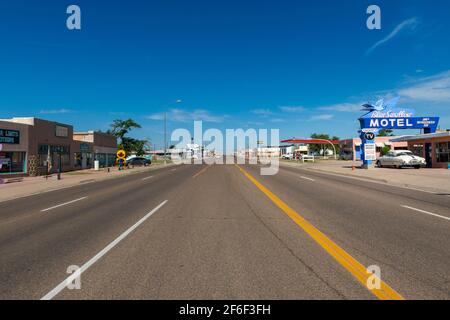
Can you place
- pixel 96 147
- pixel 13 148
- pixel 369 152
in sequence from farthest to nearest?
pixel 96 147 < pixel 369 152 < pixel 13 148

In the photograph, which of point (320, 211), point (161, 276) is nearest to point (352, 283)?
point (161, 276)

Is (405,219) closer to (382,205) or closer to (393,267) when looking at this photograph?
(382,205)

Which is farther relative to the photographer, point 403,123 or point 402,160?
point 403,123

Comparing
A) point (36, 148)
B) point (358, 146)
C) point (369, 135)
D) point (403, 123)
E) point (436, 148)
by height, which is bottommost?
point (36, 148)

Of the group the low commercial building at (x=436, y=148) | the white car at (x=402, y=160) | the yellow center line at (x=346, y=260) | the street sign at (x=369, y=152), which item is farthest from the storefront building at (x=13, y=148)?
the low commercial building at (x=436, y=148)

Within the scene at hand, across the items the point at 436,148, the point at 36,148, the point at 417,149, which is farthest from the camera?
Result: the point at 417,149

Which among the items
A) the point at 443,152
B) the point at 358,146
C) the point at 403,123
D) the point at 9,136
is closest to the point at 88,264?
the point at 9,136

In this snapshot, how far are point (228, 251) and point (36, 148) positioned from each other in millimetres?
30674

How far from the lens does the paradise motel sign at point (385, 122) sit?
1289 inches

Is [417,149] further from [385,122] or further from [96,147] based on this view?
[96,147]

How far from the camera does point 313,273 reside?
13.1 ft

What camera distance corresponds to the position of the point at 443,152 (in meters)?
29.5

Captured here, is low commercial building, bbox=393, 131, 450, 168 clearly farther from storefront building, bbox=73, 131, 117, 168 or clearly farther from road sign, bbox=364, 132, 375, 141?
storefront building, bbox=73, 131, 117, 168
